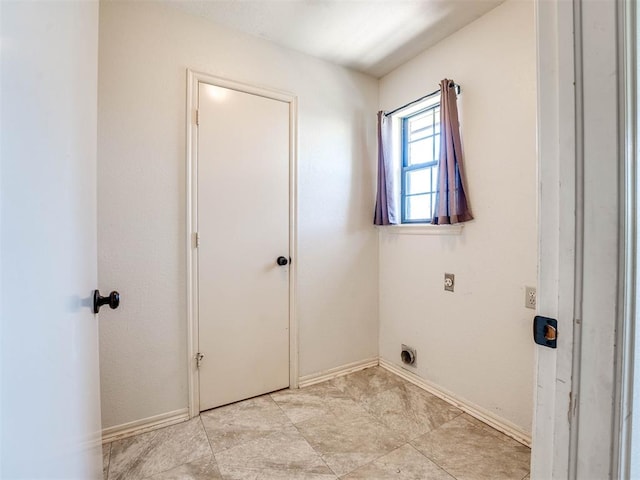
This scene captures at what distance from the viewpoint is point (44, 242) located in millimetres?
499

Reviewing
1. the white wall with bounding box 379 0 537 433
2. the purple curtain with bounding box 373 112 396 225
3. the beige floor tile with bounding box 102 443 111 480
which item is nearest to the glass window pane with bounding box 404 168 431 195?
the purple curtain with bounding box 373 112 396 225

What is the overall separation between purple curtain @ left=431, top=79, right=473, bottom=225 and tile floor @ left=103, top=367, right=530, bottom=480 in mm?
1291

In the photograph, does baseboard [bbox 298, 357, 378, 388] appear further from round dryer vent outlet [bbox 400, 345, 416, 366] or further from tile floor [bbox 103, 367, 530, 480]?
round dryer vent outlet [bbox 400, 345, 416, 366]

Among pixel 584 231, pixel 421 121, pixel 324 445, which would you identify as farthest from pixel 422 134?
pixel 324 445

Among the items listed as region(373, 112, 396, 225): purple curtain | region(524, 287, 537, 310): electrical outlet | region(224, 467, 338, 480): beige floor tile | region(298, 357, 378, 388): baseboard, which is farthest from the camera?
region(373, 112, 396, 225): purple curtain

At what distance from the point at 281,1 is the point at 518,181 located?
1762mm

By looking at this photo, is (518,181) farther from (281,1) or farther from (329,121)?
(281,1)

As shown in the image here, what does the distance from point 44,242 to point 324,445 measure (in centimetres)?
171

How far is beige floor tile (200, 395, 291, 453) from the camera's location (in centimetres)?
174

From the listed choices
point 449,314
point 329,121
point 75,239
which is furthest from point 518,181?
point 75,239

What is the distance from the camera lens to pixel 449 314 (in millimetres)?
2172

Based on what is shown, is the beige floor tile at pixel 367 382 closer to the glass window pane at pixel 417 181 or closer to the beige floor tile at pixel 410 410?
Result: the beige floor tile at pixel 410 410

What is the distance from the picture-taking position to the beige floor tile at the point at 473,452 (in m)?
1.49

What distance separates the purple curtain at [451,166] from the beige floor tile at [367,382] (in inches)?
51.9
